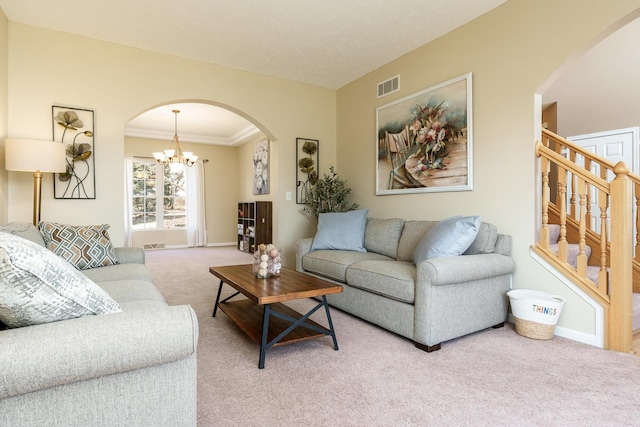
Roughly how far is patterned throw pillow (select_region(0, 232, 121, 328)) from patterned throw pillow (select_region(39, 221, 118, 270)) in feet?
5.86

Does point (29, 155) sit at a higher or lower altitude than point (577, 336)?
higher

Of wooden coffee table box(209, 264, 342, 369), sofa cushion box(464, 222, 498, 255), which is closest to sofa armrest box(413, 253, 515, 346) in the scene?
sofa cushion box(464, 222, 498, 255)

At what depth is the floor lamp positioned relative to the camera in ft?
9.36

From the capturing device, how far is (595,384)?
6.15 feet

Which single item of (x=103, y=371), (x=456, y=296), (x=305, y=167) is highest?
(x=305, y=167)

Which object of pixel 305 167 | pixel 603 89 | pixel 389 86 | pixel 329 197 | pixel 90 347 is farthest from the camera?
pixel 305 167

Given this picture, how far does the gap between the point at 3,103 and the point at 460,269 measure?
4081mm

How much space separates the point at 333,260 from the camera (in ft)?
10.9

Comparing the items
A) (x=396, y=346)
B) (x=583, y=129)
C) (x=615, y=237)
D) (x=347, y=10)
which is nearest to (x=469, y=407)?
(x=396, y=346)

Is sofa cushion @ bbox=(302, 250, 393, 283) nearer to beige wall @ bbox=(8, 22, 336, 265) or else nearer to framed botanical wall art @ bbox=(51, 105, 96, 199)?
beige wall @ bbox=(8, 22, 336, 265)

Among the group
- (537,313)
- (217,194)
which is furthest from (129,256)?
Result: (217,194)

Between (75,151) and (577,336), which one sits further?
(75,151)

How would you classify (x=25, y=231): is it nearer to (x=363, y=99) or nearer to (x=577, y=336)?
(x=363, y=99)

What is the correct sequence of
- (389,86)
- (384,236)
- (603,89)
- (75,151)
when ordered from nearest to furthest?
1. (75,151)
2. (384,236)
3. (389,86)
4. (603,89)
